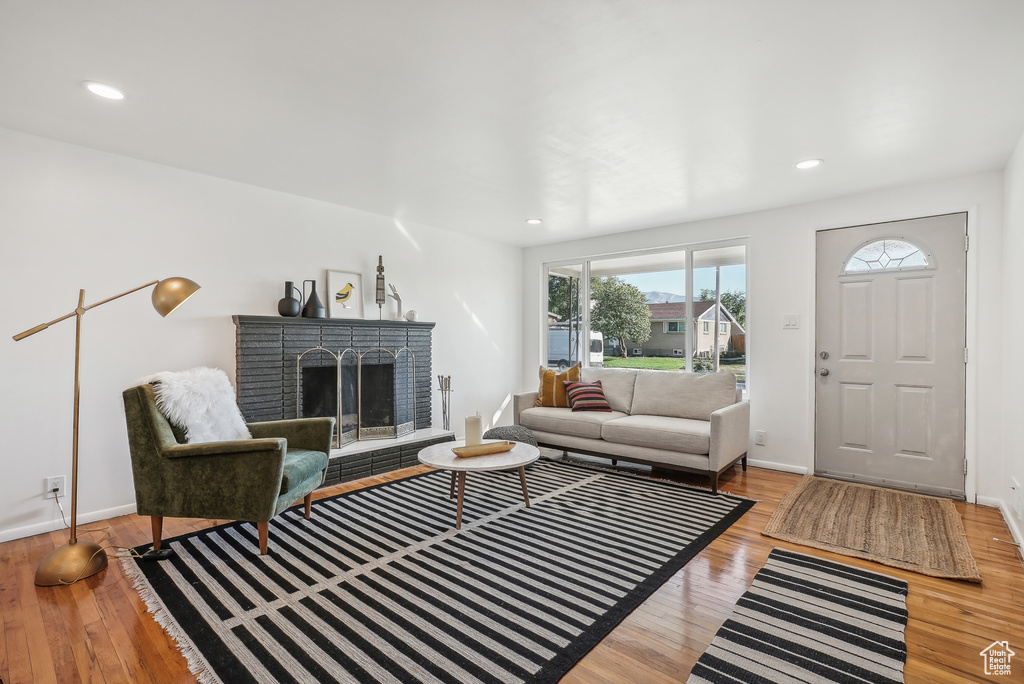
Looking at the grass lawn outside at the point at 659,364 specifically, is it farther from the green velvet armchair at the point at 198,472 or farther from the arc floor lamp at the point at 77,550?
the arc floor lamp at the point at 77,550

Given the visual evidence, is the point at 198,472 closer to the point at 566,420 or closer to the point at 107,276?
the point at 107,276

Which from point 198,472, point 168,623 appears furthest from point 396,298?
point 168,623

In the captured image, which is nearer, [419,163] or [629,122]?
[629,122]

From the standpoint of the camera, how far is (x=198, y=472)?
253cm

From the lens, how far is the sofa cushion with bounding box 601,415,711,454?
373cm

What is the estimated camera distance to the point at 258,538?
9.18 feet

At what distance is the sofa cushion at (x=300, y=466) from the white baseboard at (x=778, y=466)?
3.65 metres

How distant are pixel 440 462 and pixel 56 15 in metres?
2.62

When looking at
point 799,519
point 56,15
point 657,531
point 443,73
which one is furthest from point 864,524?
point 56,15

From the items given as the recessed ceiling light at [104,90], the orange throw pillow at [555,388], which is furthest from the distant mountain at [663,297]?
the recessed ceiling light at [104,90]

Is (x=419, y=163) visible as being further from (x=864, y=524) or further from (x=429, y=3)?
(x=864, y=524)

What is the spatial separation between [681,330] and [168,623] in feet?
14.9

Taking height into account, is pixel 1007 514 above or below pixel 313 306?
below

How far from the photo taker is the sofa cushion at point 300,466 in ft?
8.82
